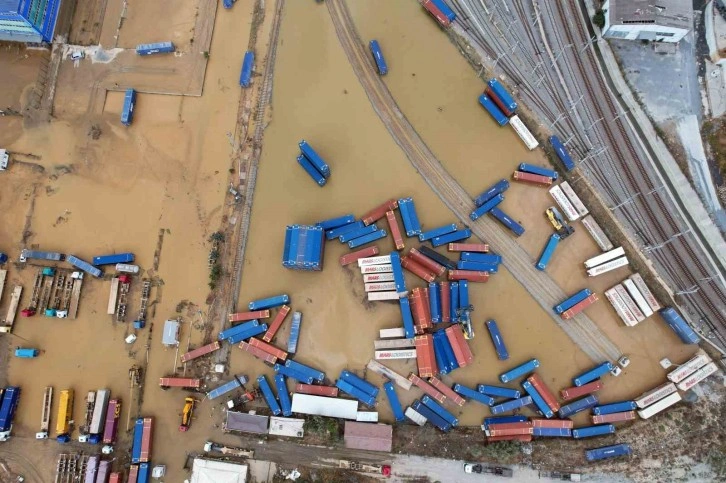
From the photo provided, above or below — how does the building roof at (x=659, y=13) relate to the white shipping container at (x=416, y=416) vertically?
above

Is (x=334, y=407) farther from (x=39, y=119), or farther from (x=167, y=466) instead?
(x=39, y=119)

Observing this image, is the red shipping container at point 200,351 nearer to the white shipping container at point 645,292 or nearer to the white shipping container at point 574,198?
the white shipping container at point 574,198

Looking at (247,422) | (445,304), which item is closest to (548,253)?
(445,304)

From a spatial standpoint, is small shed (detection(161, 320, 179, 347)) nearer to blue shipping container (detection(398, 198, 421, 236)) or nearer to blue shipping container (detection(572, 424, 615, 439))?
blue shipping container (detection(398, 198, 421, 236))

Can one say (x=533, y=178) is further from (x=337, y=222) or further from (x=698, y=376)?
(x=698, y=376)

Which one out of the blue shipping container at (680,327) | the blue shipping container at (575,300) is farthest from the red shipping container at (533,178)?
the blue shipping container at (680,327)

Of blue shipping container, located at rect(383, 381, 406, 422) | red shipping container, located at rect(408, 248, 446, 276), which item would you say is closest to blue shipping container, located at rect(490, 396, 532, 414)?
Result: blue shipping container, located at rect(383, 381, 406, 422)
